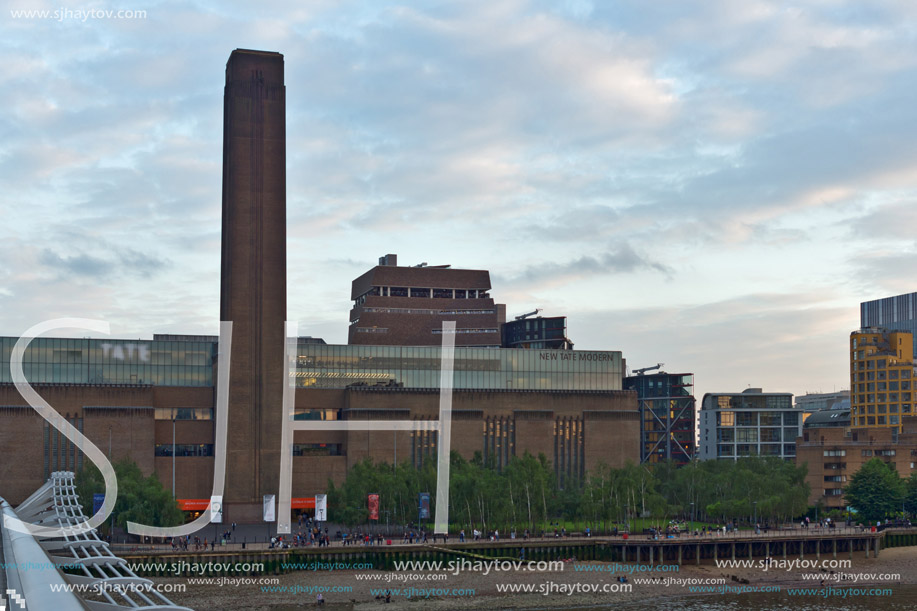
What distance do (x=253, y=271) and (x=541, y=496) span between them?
4171 cm

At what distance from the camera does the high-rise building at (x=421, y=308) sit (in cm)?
17450

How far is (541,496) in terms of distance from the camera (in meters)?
113

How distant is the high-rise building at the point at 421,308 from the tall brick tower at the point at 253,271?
172 feet

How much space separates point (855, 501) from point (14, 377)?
103 metres

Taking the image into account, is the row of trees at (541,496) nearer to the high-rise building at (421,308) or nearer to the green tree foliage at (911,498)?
the green tree foliage at (911,498)

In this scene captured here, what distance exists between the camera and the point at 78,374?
126 metres

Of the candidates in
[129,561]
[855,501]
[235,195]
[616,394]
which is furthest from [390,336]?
[129,561]

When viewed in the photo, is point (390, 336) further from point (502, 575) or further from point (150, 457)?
point (502, 575)

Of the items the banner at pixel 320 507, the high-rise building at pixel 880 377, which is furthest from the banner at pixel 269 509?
the high-rise building at pixel 880 377

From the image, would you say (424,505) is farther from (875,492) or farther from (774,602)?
(875,492)

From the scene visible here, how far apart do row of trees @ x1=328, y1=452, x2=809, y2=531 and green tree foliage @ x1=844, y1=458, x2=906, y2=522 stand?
23.5 feet

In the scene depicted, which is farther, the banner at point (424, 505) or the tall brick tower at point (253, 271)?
the tall brick tower at point (253, 271)

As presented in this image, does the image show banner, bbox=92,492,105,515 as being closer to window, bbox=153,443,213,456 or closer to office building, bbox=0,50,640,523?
office building, bbox=0,50,640,523

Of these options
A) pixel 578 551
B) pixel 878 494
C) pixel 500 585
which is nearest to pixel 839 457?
pixel 878 494
